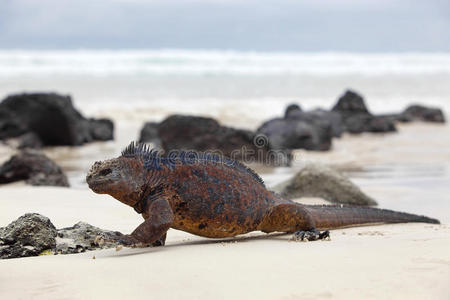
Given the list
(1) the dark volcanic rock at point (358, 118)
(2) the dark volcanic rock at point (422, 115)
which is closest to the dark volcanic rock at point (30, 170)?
(1) the dark volcanic rock at point (358, 118)

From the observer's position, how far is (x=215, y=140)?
14.4 meters

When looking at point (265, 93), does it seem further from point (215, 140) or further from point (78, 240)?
point (78, 240)

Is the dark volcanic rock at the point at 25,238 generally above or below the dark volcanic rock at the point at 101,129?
below

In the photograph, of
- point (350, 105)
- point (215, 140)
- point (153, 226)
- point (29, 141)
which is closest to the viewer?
point (153, 226)

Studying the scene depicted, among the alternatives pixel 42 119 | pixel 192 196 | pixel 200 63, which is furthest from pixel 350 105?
pixel 200 63

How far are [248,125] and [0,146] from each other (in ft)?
30.3

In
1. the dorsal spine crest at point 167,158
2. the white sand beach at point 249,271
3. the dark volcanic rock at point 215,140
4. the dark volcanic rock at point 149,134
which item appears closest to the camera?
the white sand beach at point 249,271

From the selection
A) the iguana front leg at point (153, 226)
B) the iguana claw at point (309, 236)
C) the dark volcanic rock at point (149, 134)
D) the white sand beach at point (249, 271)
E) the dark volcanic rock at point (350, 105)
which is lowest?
the iguana claw at point (309, 236)

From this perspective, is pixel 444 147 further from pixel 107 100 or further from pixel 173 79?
pixel 173 79

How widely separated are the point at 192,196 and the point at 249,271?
1.25 meters

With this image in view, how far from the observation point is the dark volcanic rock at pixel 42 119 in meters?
18.1

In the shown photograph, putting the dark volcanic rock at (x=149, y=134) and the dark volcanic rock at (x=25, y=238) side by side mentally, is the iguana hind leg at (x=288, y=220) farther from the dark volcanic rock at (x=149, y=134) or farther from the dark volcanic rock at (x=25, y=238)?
the dark volcanic rock at (x=149, y=134)

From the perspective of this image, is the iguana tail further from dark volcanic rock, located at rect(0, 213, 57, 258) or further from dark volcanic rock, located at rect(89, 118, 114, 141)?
dark volcanic rock, located at rect(89, 118, 114, 141)

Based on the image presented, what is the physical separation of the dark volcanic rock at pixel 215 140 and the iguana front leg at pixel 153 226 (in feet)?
31.0
